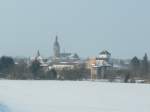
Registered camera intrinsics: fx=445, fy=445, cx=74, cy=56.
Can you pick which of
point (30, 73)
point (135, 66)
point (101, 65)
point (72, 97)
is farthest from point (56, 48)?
point (72, 97)

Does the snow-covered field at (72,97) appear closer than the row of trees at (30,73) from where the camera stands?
Yes

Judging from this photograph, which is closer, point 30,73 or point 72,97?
point 72,97

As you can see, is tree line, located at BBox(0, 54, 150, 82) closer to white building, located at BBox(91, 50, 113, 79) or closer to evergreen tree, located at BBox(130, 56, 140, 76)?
evergreen tree, located at BBox(130, 56, 140, 76)

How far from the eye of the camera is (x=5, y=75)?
7.81 m

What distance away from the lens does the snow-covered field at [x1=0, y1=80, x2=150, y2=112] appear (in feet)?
16.7

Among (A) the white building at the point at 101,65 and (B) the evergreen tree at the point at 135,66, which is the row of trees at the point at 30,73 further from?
(B) the evergreen tree at the point at 135,66

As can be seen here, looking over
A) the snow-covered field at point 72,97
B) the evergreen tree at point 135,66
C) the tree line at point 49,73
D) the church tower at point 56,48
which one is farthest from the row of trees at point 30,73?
the church tower at point 56,48

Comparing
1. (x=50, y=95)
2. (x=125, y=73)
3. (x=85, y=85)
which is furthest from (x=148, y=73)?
(x=50, y=95)

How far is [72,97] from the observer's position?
17.7 ft

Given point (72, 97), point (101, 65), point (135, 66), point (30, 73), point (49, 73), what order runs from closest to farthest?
point (72, 97) < point (30, 73) < point (49, 73) < point (135, 66) < point (101, 65)

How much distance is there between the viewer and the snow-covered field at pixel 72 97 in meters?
5.08

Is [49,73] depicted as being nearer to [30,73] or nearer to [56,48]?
A: [30,73]

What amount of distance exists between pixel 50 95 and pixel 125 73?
10.00 ft

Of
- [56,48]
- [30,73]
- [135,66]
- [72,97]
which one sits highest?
[56,48]
